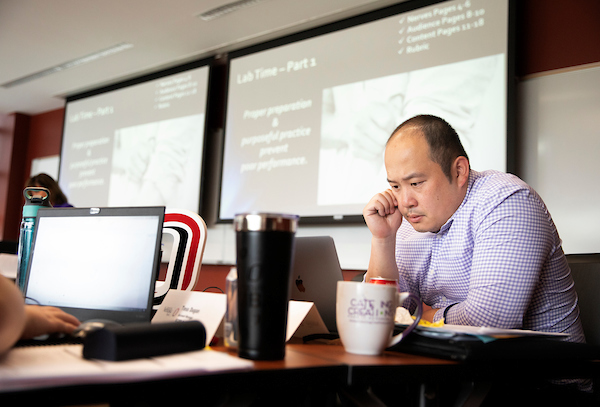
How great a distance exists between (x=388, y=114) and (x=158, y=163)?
2272 mm

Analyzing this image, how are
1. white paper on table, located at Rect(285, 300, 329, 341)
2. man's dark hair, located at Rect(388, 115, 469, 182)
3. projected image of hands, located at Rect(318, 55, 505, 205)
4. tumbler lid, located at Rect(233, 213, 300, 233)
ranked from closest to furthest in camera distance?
tumbler lid, located at Rect(233, 213, 300, 233) < white paper on table, located at Rect(285, 300, 329, 341) < man's dark hair, located at Rect(388, 115, 469, 182) < projected image of hands, located at Rect(318, 55, 505, 205)

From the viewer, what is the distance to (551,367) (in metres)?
0.77

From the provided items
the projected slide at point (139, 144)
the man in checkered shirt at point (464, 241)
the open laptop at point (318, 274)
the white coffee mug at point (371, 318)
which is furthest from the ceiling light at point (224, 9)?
the white coffee mug at point (371, 318)

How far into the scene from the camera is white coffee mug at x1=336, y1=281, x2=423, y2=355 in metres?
0.73

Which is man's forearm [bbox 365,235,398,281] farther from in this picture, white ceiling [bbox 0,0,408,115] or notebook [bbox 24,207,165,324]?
white ceiling [bbox 0,0,408,115]

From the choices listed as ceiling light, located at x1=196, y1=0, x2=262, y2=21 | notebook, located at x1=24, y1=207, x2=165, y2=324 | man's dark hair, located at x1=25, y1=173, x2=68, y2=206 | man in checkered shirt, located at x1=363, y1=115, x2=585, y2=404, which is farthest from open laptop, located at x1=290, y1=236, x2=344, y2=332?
ceiling light, located at x1=196, y1=0, x2=262, y2=21

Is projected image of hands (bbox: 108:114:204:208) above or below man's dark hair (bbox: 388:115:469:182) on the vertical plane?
above

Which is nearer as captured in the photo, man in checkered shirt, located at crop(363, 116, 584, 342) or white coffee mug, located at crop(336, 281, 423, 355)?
white coffee mug, located at crop(336, 281, 423, 355)

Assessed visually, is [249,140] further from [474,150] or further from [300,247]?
[300,247]

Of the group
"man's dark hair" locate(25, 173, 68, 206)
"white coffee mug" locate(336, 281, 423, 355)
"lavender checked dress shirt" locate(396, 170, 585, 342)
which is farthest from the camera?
"man's dark hair" locate(25, 173, 68, 206)

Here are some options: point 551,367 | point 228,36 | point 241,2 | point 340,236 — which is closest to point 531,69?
point 340,236

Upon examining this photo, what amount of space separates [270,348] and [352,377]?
0.35 ft

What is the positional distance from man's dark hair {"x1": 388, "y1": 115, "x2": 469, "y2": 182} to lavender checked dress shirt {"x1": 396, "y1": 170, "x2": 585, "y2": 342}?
0.09 metres

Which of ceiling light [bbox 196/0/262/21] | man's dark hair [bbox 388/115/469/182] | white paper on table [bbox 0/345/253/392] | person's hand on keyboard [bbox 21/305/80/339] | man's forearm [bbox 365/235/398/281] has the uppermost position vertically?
ceiling light [bbox 196/0/262/21]
